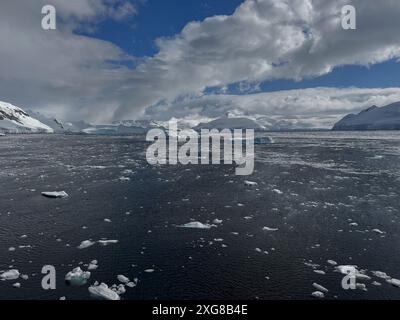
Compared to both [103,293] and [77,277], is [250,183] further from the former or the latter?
[103,293]

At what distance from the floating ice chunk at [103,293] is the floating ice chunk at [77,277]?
0.50 meters

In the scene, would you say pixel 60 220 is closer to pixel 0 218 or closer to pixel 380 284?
pixel 0 218

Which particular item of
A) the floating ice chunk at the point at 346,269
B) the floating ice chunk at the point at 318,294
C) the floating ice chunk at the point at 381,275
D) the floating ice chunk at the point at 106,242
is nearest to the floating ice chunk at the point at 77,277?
the floating ice chunk at the point at 106,242

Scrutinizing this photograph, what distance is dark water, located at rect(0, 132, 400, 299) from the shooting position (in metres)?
9.11

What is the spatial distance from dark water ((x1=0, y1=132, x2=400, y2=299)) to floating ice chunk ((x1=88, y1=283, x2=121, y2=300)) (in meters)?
0.18

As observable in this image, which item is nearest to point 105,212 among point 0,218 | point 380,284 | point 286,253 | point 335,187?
point 0,218

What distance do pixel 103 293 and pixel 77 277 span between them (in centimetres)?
114

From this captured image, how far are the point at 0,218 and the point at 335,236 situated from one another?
1409 centimetres

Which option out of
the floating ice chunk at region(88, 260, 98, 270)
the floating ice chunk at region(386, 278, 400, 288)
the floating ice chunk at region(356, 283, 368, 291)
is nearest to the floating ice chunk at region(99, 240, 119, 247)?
the floating ice chunk at region(88, 260, 98, 270)

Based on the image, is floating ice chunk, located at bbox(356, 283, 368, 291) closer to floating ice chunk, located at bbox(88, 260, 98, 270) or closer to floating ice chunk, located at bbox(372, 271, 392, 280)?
floating ice chunk, located at bbox(372, 271, 392, 280)

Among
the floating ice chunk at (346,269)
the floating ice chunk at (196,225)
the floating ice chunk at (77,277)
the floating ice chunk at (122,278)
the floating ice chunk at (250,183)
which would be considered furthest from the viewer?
the floating ice chunk at (250,183)

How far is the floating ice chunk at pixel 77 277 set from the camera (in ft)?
29.9

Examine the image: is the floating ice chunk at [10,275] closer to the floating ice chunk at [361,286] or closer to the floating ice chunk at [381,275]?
the floating ice chunk at [361,286]

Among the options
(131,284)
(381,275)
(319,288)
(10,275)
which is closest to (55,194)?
(10,275)
